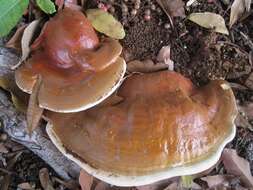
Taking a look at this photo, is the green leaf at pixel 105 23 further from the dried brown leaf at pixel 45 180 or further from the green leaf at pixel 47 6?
the dried brown leaf at pixel 45 180

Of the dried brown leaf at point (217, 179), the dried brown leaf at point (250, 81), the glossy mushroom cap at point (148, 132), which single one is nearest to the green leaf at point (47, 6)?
the glossy mushroom cap at point (148, 132)

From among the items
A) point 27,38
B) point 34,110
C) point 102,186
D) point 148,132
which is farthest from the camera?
point 102,186

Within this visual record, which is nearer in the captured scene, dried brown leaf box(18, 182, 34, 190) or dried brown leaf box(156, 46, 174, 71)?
dried brown leaf box(156, 46, 174, 71)

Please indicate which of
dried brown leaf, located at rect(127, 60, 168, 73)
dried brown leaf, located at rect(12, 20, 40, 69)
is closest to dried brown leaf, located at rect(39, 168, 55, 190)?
dried brown leaf, located at rect(12, 20, 40, 69)

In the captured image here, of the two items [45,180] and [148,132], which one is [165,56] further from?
[45,180]

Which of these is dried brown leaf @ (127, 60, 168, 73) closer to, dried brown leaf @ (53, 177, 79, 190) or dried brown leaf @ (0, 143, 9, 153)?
dried brown leaf @ (53, 177, 79, 190)

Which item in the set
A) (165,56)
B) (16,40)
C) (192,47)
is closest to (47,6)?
(16,40)

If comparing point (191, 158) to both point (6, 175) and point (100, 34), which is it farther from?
point (6, 175)

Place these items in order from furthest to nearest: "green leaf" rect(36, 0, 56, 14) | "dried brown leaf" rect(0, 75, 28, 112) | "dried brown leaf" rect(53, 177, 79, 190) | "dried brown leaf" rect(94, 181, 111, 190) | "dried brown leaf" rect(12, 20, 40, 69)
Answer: "dried brown leaf" rect(53, 177, 79, 190)
"dried brown leaf" rect(94, 181, 111, 190)
"dried brown leaf" rect(0, 75, 28, 112)
"dried brown leaf" rect(12, 20, 40, 69)
"green leaf" rect(36, 0, 56, 14)
